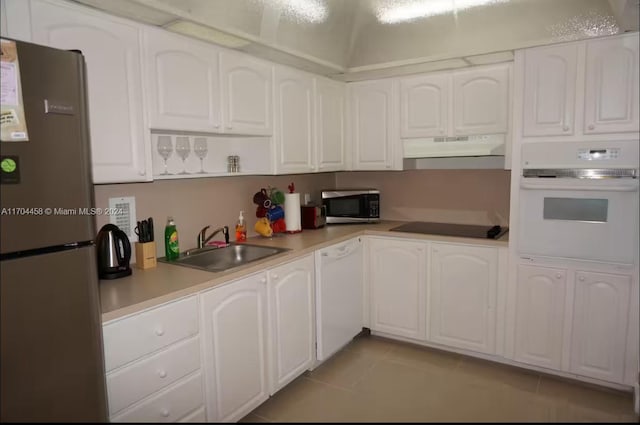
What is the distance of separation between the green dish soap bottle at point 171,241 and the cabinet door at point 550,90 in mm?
2197

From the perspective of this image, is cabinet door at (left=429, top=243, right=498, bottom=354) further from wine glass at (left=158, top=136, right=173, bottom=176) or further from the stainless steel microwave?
wine glass at (left=158, top=136, right=173, bottom=176)

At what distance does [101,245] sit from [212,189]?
95 centimetres

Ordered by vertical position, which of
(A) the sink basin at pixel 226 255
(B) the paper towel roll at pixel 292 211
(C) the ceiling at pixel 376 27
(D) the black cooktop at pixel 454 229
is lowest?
(A) the sink basin at pixel 226 255

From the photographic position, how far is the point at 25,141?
123cm

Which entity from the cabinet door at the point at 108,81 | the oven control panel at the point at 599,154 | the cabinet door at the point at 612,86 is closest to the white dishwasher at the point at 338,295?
the cabinet door at the point at 108,81

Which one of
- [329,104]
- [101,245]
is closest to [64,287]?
[101,245]

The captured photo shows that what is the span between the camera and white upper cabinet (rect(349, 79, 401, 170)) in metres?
3.38

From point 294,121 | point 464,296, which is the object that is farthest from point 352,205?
point 464,296

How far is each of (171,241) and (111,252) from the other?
0.43 meters

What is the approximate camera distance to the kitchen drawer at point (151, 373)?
164 cm

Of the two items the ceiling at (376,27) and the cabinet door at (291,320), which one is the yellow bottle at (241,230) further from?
the ceiling at (376,27)

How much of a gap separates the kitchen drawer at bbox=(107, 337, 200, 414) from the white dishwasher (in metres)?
1.06

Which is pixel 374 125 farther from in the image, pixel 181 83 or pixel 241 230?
pixel 181 83

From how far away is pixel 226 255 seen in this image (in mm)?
2785
